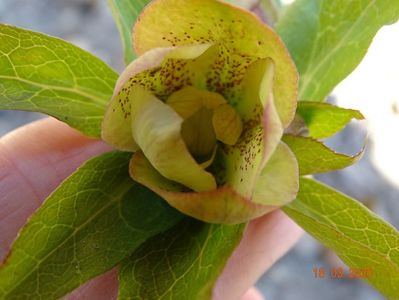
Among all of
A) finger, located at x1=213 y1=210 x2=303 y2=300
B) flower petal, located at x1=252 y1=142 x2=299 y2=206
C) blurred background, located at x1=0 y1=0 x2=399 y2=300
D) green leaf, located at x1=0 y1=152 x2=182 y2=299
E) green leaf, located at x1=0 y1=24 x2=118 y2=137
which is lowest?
blurred background, located at x1=0 y1=0 x2=399 y2=300

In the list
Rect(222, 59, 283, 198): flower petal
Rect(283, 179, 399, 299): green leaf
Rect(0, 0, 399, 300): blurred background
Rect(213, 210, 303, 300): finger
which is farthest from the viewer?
Rect(0, 0, 399, 300): blurred background

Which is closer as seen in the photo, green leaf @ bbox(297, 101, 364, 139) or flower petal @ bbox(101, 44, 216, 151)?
flower petal @ bbox(101, 44, 216, 151)

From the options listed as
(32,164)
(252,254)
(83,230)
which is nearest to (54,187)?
(32,164)

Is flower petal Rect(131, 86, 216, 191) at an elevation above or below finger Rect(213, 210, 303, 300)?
above

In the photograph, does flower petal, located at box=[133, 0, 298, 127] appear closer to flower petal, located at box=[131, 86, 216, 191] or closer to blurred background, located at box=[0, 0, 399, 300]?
flower petal, located at box=[131, 86, 216, 191]

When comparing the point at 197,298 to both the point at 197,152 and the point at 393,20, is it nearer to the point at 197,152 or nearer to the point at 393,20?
the point at 197,152

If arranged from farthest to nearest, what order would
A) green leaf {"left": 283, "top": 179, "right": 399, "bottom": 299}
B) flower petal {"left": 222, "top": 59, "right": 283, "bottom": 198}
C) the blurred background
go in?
the blurred background, green leaf {"left": 283, "top": 179, "right": 399, "bottom": 299}, flower petal {"left": 222, "top": 59, "right": 283, "bottom": 198}

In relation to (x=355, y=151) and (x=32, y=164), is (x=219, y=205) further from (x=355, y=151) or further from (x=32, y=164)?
(x=355, y=151)

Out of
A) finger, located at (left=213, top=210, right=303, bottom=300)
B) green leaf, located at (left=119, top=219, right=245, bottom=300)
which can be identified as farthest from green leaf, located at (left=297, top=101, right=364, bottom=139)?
finger, located at (left=213, top=210, right=303, bottom=300)
